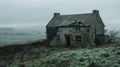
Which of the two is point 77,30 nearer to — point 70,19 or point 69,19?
point 70,19

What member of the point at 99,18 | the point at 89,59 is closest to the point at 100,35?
the point at 99,18

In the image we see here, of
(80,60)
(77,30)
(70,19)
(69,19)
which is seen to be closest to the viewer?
(80,60)

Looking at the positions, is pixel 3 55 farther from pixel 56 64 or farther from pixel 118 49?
pixel 118 49

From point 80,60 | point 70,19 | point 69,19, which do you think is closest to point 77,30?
point 70,19

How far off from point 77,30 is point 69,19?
4082 millimetres

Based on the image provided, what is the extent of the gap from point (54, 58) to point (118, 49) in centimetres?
815

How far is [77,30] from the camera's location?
44594 mm

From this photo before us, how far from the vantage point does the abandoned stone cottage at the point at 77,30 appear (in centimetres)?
4406

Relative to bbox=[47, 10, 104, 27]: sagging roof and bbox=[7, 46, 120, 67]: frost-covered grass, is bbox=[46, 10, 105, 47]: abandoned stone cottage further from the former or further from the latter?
bbox=[7, 46, 120, 67]: frost-covered grass

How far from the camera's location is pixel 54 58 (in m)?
30.9

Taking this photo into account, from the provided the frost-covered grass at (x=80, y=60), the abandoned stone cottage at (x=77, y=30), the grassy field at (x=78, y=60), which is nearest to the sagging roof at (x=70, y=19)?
the abandoned stone cottage at (x=77, y=30)

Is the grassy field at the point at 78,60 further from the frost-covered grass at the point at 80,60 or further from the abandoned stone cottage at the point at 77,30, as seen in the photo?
the abandoned stone cottage at the point at 77,30

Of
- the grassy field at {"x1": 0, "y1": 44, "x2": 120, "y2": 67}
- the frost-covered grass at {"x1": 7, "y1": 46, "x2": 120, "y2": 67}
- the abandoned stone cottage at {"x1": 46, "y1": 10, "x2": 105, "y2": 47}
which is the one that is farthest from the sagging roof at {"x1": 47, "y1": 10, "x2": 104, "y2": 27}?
the frost-covered grass at {"x1": 7, "y1": 46, "x2": 120, "y2": 67}

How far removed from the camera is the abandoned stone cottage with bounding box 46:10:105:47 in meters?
44.1
